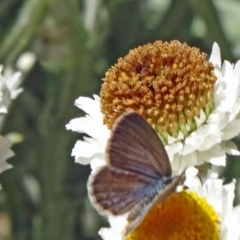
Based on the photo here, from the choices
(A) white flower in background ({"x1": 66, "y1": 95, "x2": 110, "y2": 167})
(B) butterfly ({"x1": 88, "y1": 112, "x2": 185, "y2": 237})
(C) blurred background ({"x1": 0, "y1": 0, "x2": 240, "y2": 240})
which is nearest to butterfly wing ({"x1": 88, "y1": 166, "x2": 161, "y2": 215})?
(B) butterfly ({"x1": 88, "y1": 112, "x2": 185, "y2": 237})

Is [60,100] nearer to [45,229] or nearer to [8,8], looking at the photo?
[45,229]

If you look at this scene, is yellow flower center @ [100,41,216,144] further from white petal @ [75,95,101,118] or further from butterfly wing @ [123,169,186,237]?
butterfly wing @ [123,169,186,237]

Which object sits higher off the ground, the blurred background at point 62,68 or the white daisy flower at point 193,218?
the blurred background at point 62,68

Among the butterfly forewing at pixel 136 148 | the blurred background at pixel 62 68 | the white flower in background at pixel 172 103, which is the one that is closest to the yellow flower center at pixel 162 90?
the white flower in background at pixel 172 103

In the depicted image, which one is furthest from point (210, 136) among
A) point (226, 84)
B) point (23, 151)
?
point (23, 151)

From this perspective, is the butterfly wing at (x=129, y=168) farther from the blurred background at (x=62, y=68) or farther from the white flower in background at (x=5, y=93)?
the blurred background at (x=62, y=68)
